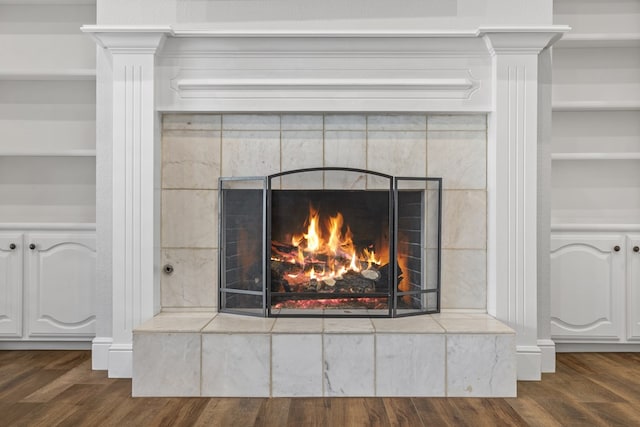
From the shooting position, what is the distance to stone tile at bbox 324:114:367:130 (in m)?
2.98

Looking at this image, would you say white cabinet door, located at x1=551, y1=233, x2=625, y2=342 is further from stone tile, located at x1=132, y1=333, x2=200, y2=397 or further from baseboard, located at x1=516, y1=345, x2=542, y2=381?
stone tile, located at x1=132, y1=333, x2=200, y2=397

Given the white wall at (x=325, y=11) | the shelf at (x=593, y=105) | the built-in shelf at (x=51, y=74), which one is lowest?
the shelf at (x=593, y=105)

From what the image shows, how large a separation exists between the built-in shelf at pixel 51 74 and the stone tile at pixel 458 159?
1974 millimetres

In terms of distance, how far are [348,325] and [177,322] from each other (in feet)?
2.70

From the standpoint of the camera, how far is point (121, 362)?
9.25ft

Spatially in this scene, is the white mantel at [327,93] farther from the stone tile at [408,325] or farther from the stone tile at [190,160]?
the stone tile at [408,325]

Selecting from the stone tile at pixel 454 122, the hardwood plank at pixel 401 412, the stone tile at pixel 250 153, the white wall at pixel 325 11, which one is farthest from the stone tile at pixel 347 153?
the hardwood plank at pixel 401 412

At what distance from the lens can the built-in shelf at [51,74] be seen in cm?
320

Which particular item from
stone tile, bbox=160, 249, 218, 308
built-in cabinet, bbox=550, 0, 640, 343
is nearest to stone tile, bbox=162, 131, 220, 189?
stone tile, bbox=160, 249, 218, 308

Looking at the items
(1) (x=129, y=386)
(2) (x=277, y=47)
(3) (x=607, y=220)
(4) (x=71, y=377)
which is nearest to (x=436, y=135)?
(2) (x=277, y=47)

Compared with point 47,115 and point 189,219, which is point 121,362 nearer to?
point 189,219

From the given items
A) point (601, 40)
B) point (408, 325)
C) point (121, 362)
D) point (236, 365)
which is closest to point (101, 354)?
point (121, 362)

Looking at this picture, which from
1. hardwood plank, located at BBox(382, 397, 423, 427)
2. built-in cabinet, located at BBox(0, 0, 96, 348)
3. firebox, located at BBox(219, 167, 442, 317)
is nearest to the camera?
hardwood plank, located at BBox(382, 397, 423, 427)

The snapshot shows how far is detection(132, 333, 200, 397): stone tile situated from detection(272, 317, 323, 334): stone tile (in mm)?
378
